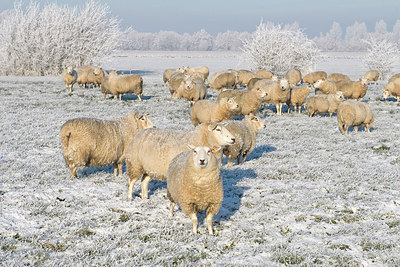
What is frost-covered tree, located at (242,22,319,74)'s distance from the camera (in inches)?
1630

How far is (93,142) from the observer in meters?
7.98

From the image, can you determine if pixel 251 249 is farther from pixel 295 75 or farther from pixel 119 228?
pixel 295 75

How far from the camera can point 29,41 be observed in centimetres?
4188

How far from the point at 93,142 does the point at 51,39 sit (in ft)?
127

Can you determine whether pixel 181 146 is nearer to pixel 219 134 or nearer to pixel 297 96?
pixel 219 134

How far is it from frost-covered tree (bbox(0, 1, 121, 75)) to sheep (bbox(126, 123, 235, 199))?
38288 millimetres

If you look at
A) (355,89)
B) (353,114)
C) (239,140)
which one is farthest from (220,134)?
(355,89)

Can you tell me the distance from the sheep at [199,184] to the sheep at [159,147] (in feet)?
3.63

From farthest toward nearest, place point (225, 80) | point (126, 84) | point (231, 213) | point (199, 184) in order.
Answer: point (225, 80), point (126, 84), point (231, 213), point (199, 184)

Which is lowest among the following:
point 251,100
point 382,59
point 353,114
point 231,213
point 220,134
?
point 231,213

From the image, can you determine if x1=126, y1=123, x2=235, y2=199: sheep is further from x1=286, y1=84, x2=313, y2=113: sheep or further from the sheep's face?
x1=286, y1=84, x2=313, y2=113: sheep

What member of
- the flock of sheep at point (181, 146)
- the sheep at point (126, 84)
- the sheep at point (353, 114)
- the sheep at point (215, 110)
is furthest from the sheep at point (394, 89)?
the sheep at point (126, 84)

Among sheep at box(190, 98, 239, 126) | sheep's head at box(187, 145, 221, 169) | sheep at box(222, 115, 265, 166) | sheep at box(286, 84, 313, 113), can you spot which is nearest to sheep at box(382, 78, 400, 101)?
sheep at box(286, 84, 313, 113)

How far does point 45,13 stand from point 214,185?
150 feet
